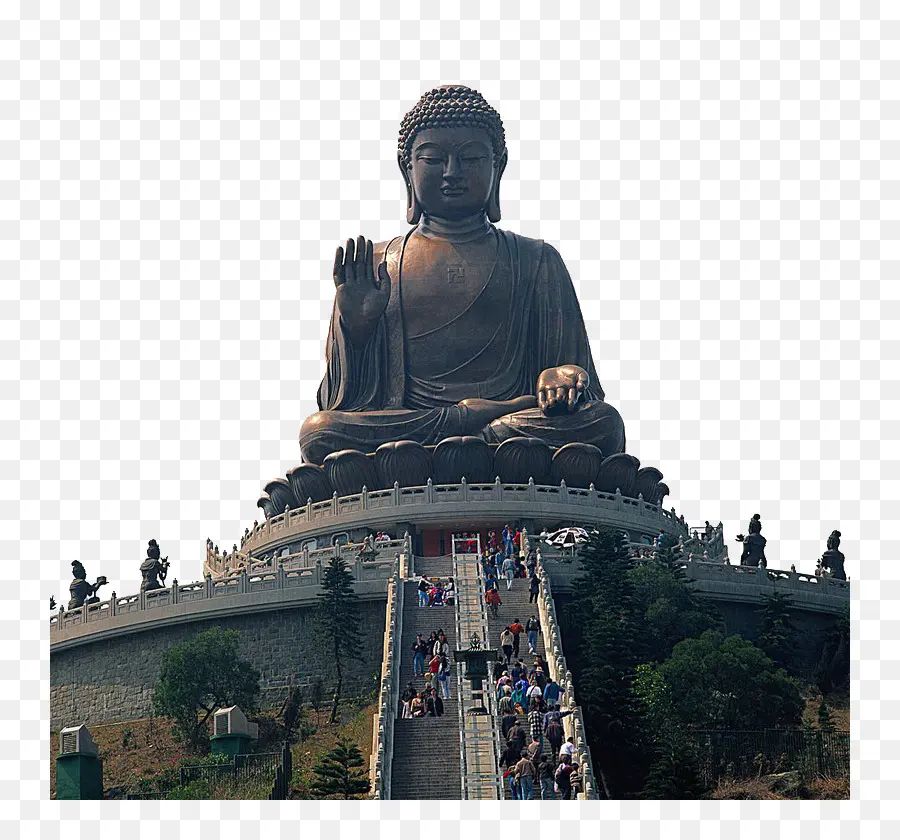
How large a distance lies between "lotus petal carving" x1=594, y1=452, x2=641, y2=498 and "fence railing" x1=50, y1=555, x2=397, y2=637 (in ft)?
21.8

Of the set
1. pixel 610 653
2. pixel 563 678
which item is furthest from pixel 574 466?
pixel 563 678

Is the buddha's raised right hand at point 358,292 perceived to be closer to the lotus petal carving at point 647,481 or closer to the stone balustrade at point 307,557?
the stone balustrade at point 307,557

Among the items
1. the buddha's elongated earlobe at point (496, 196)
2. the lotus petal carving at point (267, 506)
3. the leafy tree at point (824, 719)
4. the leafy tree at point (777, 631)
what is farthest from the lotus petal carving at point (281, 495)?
the leafy tree at point (824, 719)

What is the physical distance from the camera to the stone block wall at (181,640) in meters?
35.4

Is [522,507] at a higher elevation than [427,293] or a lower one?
lower

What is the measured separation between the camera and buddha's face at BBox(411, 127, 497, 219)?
153 ft

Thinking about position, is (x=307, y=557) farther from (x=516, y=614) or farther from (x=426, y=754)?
(x=426, y=754)

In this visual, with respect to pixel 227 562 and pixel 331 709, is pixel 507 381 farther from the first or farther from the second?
pixel 331 709

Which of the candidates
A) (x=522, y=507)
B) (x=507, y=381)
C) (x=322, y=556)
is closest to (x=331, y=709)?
(x=322, y=556)

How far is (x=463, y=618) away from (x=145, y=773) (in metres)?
5.05

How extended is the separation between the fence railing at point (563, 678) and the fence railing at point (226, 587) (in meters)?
2.64

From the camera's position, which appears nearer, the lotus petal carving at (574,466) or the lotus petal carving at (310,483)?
the lotus petal carving at (574,466)

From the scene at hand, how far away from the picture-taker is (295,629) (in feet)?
119

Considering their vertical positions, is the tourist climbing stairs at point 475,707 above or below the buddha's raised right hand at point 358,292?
below
